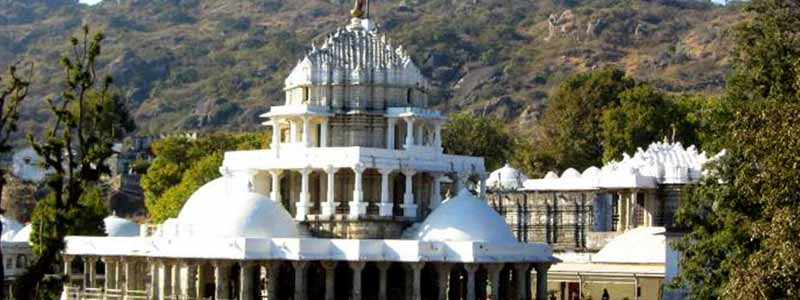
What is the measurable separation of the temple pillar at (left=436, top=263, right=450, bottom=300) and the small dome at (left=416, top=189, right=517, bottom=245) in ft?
2.91

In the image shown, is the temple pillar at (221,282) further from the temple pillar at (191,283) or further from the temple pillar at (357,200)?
the temple pillar at (357,200)

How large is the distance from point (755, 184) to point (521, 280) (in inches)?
723

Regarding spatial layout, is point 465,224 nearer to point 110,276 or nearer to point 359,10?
point 359,10

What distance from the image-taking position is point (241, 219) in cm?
5681

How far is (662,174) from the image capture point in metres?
81.0

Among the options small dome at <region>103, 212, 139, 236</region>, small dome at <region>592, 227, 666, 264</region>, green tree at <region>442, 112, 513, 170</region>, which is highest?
green tree at <region>442, 112, 513, 170</region>

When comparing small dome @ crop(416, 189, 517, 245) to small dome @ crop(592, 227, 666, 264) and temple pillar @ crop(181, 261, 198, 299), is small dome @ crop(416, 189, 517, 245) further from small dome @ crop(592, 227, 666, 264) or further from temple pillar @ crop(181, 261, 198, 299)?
small dome @ crop(592, 227, 666, 264)

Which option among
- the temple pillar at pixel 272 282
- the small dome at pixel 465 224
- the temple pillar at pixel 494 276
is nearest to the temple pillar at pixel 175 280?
the temple pillar at pixel 272 282

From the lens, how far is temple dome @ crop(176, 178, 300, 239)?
5675cm

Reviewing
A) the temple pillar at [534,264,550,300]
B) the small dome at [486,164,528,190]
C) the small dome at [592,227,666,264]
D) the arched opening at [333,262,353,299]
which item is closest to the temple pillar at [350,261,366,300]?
the arched opening at [333,262,353,299]

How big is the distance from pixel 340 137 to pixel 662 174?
23578mm

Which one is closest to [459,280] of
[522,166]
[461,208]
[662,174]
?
[461,208]

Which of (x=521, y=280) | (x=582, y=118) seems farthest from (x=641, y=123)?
(x=521, y=280)

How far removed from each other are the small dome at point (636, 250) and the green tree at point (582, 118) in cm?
4530
